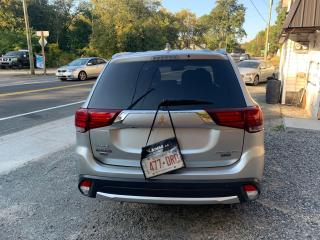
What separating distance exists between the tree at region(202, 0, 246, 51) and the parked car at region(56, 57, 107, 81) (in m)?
67.1

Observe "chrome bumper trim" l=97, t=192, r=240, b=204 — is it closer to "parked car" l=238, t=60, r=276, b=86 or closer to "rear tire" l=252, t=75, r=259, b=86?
"parked car" l=238, t=60, r=276, b=86

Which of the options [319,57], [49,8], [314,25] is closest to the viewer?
[314,25]

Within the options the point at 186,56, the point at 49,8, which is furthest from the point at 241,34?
the point at 186,56

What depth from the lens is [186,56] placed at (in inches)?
132

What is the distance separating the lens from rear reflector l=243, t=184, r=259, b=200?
121 inches

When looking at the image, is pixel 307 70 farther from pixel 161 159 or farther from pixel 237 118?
pixel 161 159

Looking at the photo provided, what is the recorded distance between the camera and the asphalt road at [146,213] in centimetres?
345

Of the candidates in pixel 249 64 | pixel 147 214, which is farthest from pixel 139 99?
pixel 249 64

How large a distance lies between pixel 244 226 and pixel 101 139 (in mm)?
1766

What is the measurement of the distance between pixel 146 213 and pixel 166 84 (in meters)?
1.56

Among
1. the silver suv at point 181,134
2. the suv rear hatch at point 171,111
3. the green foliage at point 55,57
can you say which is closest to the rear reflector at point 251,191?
the silver suv at point 181,134

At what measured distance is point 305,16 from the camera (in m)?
8.88

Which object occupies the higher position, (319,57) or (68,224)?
(319,57)

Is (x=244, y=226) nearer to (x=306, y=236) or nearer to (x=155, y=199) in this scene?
(x=306, y=236)
